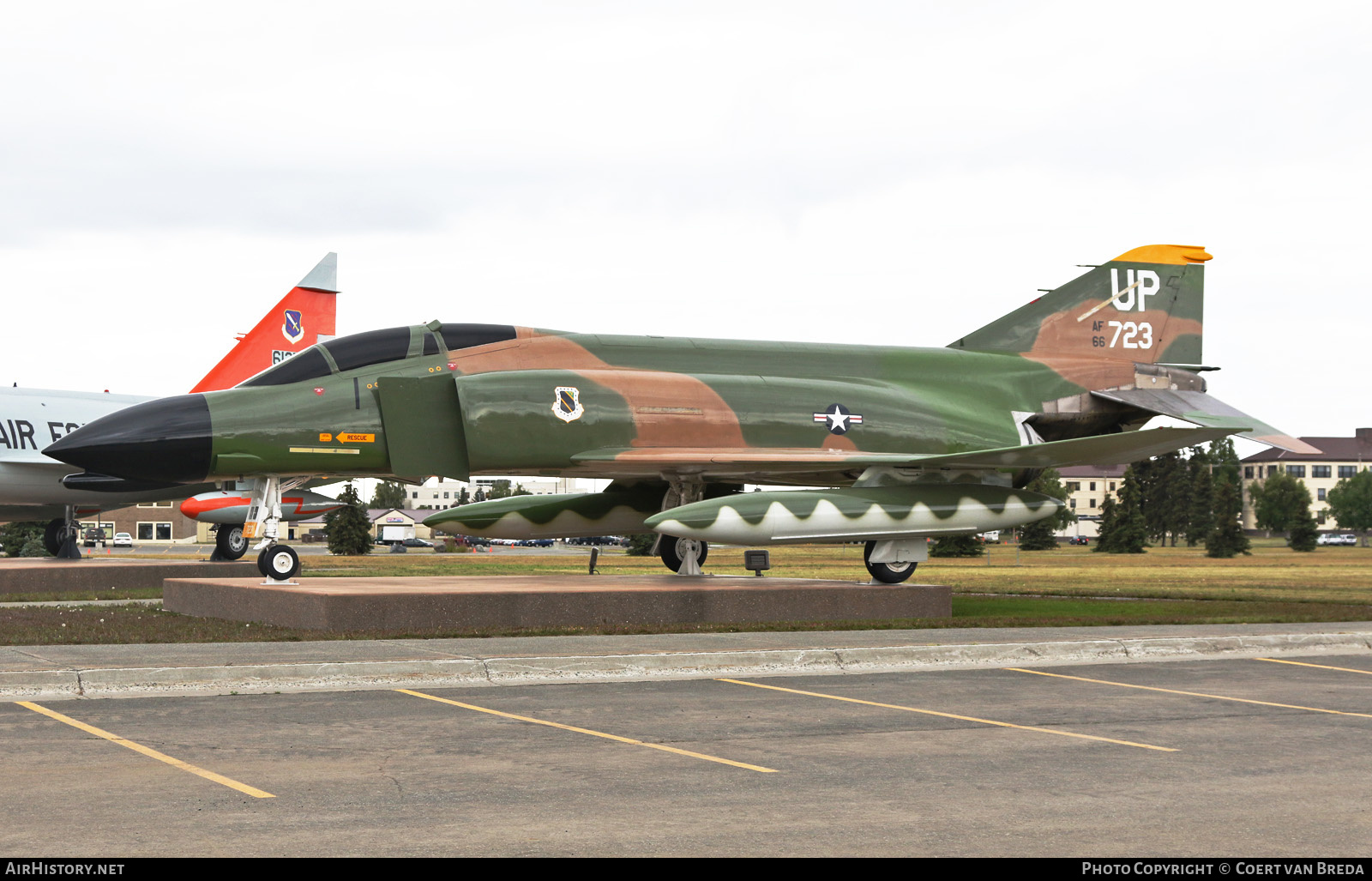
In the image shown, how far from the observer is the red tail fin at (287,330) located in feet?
105

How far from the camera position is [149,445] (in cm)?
1648

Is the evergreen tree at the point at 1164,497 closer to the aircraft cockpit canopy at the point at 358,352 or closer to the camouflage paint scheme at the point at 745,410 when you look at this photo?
the camouflage paint scheme at the point at 745,410

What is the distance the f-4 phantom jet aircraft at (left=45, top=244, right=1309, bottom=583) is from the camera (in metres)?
16.9

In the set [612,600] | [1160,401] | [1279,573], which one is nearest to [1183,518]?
[1279,573]

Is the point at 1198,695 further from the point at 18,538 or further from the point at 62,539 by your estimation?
the point at 18,538

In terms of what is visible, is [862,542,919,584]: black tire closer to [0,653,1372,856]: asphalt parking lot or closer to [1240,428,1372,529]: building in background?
[0,653,1372,856]: asphalt parking lot

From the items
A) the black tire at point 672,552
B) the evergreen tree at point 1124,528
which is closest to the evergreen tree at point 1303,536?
the evergreen tree at point 1124,528

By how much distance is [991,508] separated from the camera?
18.3 m

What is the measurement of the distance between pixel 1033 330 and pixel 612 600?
1001cm

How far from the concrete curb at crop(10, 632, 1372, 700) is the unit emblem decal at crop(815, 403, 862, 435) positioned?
21.9ft

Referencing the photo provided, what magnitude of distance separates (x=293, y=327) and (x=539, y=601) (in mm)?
19219

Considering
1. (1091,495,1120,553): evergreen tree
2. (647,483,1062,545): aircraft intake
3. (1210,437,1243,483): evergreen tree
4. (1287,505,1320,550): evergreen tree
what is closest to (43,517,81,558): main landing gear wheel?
(647,483,1062,545): aircraft intake

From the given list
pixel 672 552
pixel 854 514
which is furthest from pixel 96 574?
pixel 854 514
